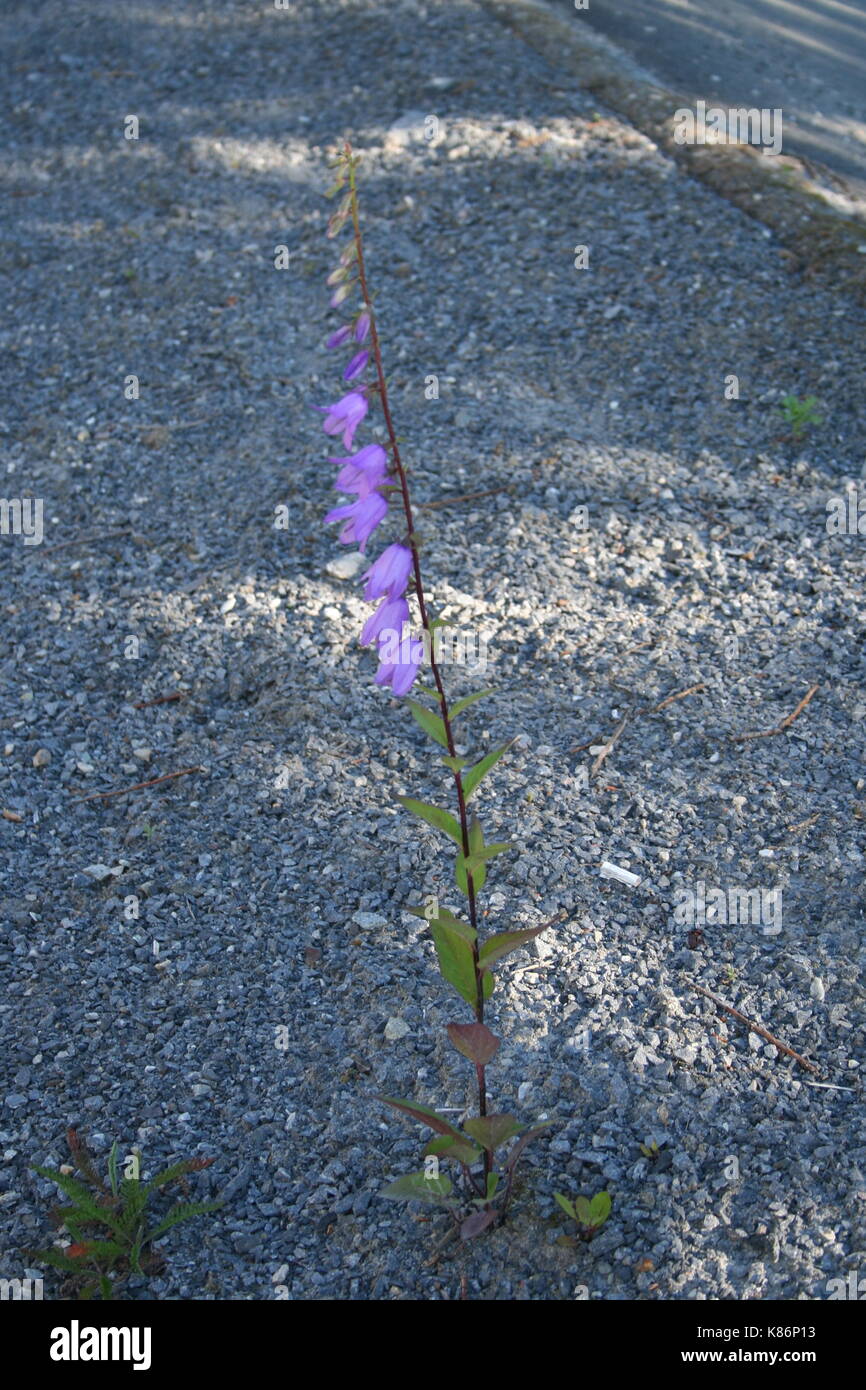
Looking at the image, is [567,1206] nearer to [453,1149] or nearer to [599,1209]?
[599,1209]

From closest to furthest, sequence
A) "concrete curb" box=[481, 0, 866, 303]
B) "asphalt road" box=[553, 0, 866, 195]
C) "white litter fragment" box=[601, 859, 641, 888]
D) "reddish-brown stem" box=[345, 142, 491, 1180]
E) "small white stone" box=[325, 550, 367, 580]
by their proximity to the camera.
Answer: "reddish-brown stem" box=[345, 142, 491, 1180] → "white litter fragment" box=[601, 859, 641, 888] → "small white stone" box=[325, 550, 367, 580] → "concrete curb" box=[481, 0, 866, 303] → "asphalt road" box=[553, 0, 866, 195]

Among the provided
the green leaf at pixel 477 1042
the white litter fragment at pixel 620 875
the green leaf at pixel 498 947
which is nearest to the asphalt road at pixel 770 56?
the white litter fragment at pixel 620 875

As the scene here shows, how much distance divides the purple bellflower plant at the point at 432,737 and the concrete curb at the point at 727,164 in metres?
3.45

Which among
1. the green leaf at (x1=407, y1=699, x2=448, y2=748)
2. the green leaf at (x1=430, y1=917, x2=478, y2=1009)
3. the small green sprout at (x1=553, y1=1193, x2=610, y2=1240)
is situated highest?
the green leaf at (x1=407, y1=699, x2=448, y2=748)

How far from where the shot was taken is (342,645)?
357cm

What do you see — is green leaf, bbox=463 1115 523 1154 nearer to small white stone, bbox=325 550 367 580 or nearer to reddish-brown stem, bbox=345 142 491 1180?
reddish-brown stem, bbox=345 142 491 1180

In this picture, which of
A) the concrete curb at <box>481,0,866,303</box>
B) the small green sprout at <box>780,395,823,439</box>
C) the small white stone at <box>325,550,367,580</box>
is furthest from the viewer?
the concrete curb at <box>481,0,866,303</box>

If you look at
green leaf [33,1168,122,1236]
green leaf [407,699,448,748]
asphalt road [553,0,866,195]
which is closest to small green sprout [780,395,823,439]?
asphalt road [553,0,866,195]

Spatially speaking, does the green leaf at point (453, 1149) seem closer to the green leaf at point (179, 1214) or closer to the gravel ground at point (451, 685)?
the gravel ground at point (451, 685)

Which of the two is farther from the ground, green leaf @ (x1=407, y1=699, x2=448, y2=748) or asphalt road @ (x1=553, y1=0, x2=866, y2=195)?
asphalt road @ (x1=553, y1=0, x2=866, y2=195)

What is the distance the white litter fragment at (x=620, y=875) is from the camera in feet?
9.32

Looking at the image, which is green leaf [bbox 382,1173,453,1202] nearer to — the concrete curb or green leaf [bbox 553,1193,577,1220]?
green leaf [bbox 553,1193,577,1220]

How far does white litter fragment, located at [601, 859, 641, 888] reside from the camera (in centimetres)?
284

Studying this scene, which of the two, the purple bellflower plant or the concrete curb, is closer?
the purple bellflower plant
